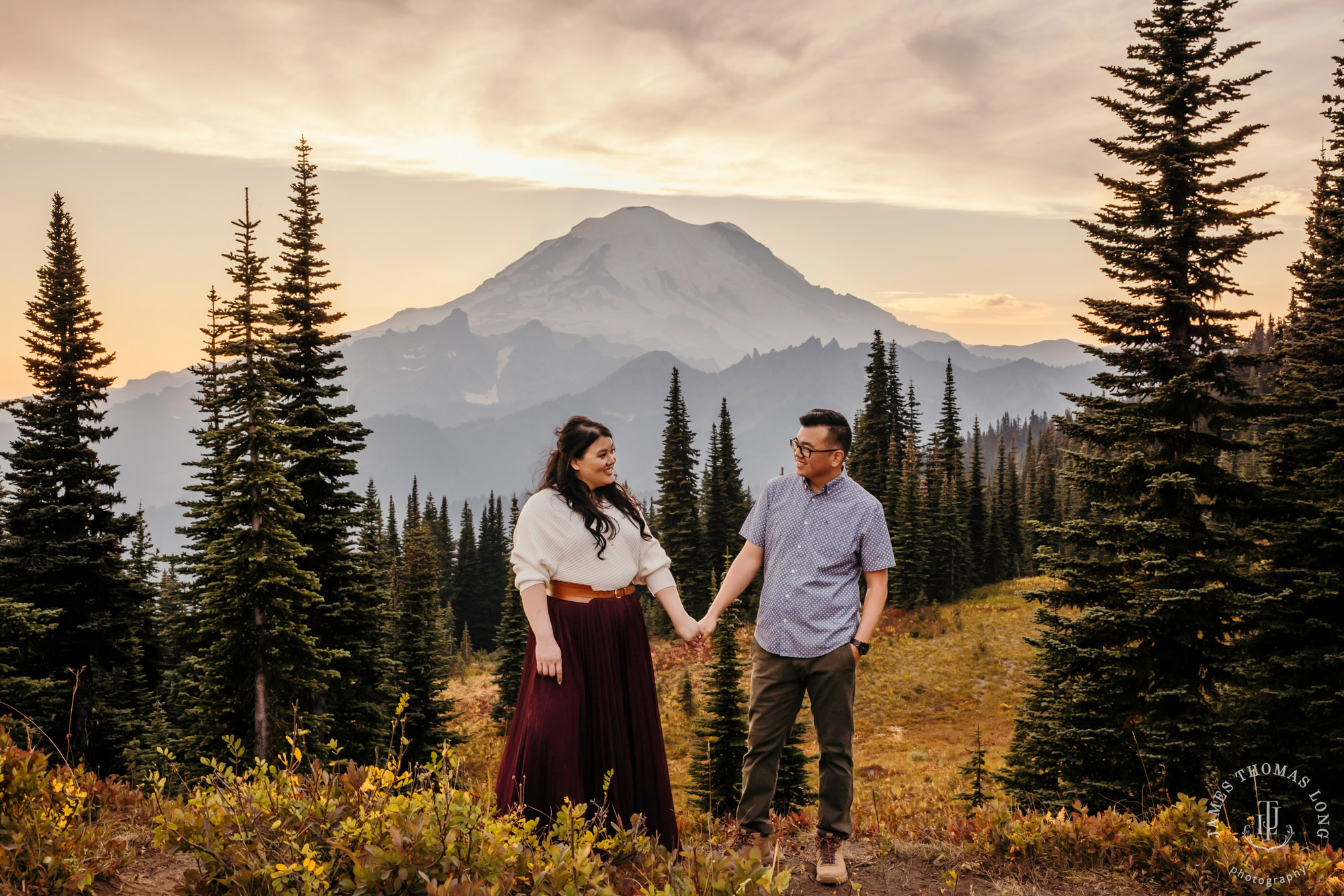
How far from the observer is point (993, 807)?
19.1 ft

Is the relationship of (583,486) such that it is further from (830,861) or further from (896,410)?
(896,410)

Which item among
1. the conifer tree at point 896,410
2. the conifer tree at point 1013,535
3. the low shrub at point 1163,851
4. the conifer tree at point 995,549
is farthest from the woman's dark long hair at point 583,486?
the conifer tree at point 1013,535

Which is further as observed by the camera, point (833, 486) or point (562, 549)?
point (833, 486)

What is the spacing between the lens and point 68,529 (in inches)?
922

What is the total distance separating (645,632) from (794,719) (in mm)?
1185

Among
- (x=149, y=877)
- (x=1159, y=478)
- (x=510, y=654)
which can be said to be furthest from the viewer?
(x=510, y=654)

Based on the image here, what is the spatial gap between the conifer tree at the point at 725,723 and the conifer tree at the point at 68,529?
18.3 m

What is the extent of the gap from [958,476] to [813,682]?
58350mm

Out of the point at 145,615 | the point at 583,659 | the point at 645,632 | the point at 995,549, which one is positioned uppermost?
the point at 645,632

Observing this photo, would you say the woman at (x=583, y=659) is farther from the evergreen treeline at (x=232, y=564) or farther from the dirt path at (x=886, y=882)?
the evergreen treeline at (x=232, y=564)

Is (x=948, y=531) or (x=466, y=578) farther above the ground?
(x=948, y=531)

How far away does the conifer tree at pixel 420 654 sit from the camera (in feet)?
80.4

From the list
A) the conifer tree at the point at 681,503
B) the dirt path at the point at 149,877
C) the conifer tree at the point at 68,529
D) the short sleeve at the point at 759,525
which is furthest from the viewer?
the conifer tree at the point at 681,503

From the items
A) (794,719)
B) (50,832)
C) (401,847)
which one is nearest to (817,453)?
(794,719)
